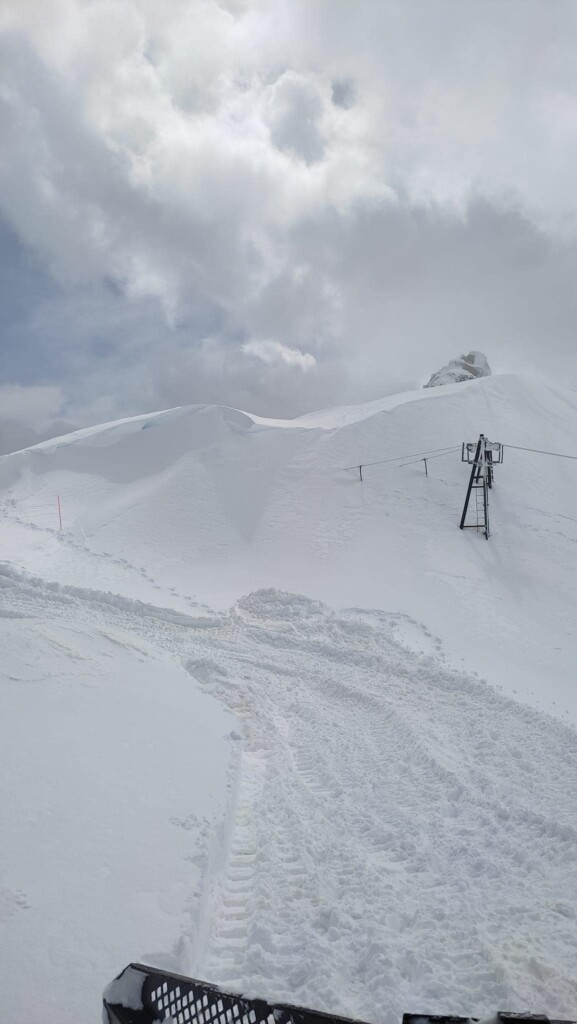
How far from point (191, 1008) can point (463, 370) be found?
51075 millimetres

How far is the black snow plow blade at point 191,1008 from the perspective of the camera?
8.36 feet

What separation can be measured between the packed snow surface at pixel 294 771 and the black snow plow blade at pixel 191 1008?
281mm

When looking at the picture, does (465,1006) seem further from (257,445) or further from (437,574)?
(257,445)

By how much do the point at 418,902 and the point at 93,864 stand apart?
219 centimetres

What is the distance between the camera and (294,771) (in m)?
6.09

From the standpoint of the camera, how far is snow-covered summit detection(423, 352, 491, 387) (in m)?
48.1

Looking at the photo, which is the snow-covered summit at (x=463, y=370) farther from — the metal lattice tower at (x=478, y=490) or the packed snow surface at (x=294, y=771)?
the packed snow surface at (x=294, y=771)

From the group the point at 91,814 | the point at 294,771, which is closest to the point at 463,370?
the point at 294,771

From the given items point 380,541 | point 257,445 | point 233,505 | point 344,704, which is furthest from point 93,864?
point 257,445

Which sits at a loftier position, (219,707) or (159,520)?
(159,520)

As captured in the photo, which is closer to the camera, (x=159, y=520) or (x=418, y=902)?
(x=418, y=902)

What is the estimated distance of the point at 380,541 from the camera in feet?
60.3

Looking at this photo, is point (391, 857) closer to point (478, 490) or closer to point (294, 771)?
point (294, 771)

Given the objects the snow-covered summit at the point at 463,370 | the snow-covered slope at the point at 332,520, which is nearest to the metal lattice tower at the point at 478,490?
the snow-covered slope at the point at 332,520
